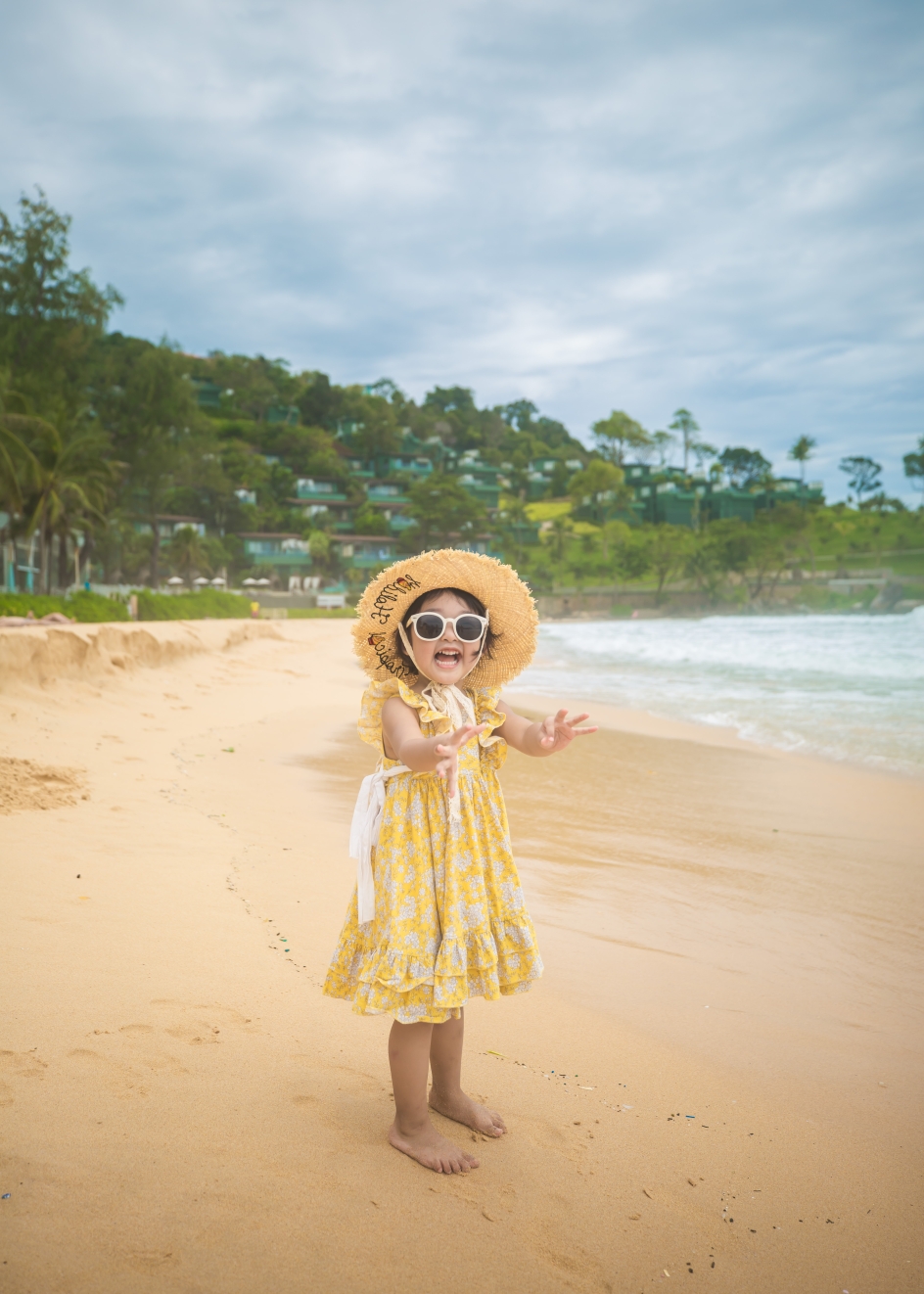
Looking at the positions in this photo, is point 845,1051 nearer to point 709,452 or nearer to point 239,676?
A: point 239,676

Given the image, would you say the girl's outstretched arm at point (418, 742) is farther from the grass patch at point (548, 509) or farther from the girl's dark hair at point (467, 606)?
the grass patch at point (548, 509)

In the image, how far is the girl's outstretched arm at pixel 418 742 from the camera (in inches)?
77.7

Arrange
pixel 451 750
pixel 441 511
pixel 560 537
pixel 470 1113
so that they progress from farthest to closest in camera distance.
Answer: pixel 560 537, pixel 441 511, pixel 470 1113, pixel 451 750

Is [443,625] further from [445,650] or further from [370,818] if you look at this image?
[370,818]

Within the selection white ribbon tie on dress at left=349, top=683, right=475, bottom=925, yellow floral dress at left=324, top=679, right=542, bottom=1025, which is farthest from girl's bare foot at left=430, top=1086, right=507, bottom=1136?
white ribbon tie on dress at left=349, top=683, right=475, bottom=925

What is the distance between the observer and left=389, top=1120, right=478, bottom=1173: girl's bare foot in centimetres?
197

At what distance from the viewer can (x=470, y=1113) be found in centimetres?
217

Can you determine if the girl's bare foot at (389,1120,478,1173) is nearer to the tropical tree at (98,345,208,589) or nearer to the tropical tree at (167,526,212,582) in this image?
the tropical tree at (98,345,208,589)

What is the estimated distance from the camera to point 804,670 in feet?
54.5

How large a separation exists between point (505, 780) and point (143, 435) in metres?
41.5

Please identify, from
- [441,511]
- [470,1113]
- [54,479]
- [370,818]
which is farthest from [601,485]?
[470,1113]

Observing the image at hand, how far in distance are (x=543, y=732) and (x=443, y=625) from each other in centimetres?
39

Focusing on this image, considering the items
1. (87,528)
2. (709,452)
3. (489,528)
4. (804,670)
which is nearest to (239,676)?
(804,670)

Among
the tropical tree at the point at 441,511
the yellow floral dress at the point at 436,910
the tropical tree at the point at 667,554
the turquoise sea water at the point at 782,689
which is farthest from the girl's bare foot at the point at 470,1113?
the tropical tree at the point at 667,554
